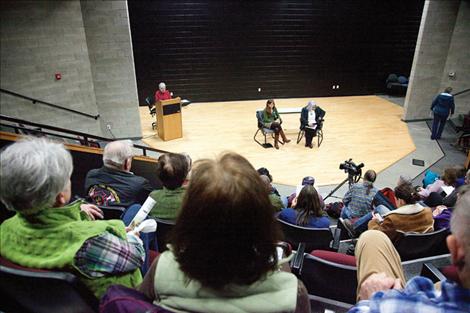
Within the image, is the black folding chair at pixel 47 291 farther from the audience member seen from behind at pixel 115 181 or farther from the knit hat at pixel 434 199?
the knit hat at pixel 434 199

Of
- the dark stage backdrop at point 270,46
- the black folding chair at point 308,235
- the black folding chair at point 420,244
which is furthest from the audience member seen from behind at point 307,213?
the dark stage backdrop at point 270,46

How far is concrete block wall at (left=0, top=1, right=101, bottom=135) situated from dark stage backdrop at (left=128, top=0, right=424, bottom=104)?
3452 mm

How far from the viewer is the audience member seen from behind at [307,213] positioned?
9.77 feet

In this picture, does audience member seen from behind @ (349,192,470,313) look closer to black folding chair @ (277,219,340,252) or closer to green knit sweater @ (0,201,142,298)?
green knit sweater @ (0,201,142,298)

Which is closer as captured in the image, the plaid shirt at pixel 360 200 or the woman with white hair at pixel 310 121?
the plaid shirt at pixel 360 200

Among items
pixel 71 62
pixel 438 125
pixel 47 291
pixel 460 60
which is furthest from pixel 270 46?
pixel 47 291

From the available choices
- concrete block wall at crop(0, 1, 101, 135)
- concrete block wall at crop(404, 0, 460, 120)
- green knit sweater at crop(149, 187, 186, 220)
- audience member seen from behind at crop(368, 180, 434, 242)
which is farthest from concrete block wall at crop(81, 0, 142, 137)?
concrete block wall at crop(404, 0, 460, 120)

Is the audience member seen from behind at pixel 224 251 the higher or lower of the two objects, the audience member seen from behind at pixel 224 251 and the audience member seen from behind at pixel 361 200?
the higher

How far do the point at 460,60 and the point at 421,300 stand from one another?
10083 mm

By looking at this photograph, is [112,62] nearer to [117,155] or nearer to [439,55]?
[117,155]

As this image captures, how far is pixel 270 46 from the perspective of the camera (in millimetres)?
10875

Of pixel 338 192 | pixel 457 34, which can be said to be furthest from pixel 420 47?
pixel 338 192

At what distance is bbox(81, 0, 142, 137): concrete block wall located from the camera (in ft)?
22.9

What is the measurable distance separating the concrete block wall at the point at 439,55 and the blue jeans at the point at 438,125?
4.06 ft
